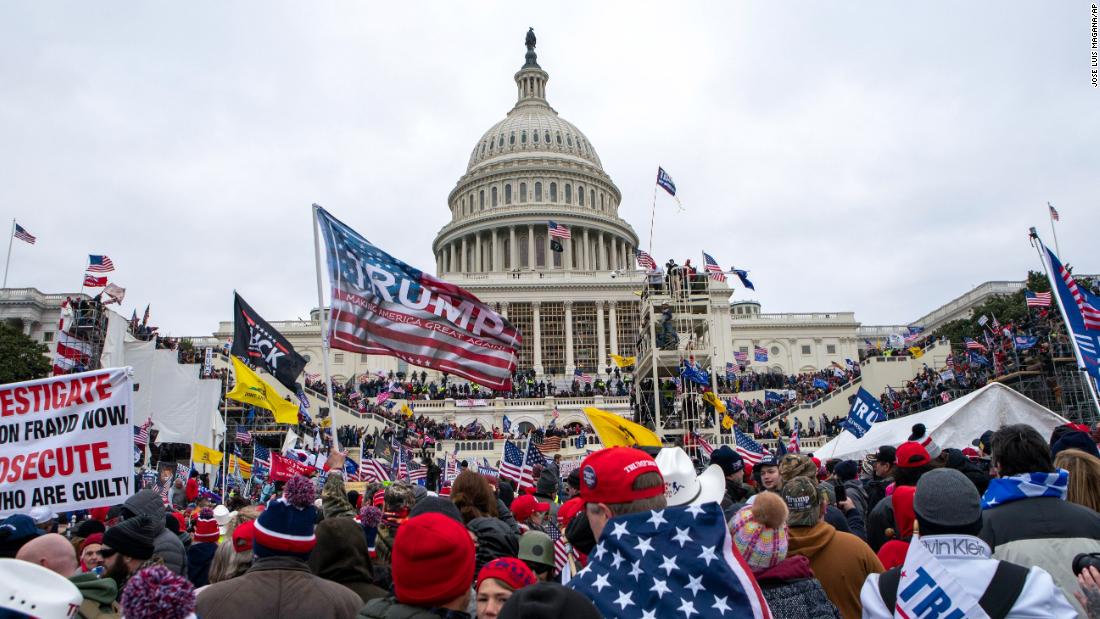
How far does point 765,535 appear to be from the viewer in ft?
12.3

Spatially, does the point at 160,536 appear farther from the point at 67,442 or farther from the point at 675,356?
the point at 675,356

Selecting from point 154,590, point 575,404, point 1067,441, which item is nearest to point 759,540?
point 154,590

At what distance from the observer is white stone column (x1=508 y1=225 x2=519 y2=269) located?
279 ft

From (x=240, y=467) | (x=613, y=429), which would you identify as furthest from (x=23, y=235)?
(x=613, y=429)

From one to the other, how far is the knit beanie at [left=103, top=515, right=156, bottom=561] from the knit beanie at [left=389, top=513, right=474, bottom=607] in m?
2.54

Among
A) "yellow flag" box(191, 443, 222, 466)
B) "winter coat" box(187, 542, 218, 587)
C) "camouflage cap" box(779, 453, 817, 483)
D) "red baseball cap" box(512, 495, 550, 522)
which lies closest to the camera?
"camouflage cap" box(779, 453, 817, 483)

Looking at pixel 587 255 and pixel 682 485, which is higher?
pixel 587 255

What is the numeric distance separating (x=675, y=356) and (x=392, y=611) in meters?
33.3

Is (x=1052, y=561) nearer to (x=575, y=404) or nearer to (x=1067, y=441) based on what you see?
(x=1067, y=441)

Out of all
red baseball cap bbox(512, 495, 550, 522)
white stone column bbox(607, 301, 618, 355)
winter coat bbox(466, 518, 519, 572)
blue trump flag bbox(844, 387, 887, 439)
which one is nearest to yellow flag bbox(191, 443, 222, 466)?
red baseball cap bbox(512, 495, 550, 522)

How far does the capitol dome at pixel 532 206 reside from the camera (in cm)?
8681

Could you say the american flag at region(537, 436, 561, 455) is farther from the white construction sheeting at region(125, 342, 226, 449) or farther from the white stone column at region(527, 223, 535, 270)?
the white stone column at region(527, 223, 535, 270)

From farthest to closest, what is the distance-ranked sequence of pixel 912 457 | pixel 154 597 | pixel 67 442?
pixel 67 442 < pixel 912 457 < pixel 154 597

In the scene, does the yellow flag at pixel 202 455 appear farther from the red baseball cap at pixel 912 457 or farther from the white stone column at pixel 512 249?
the white stone column at pixel 512 249
